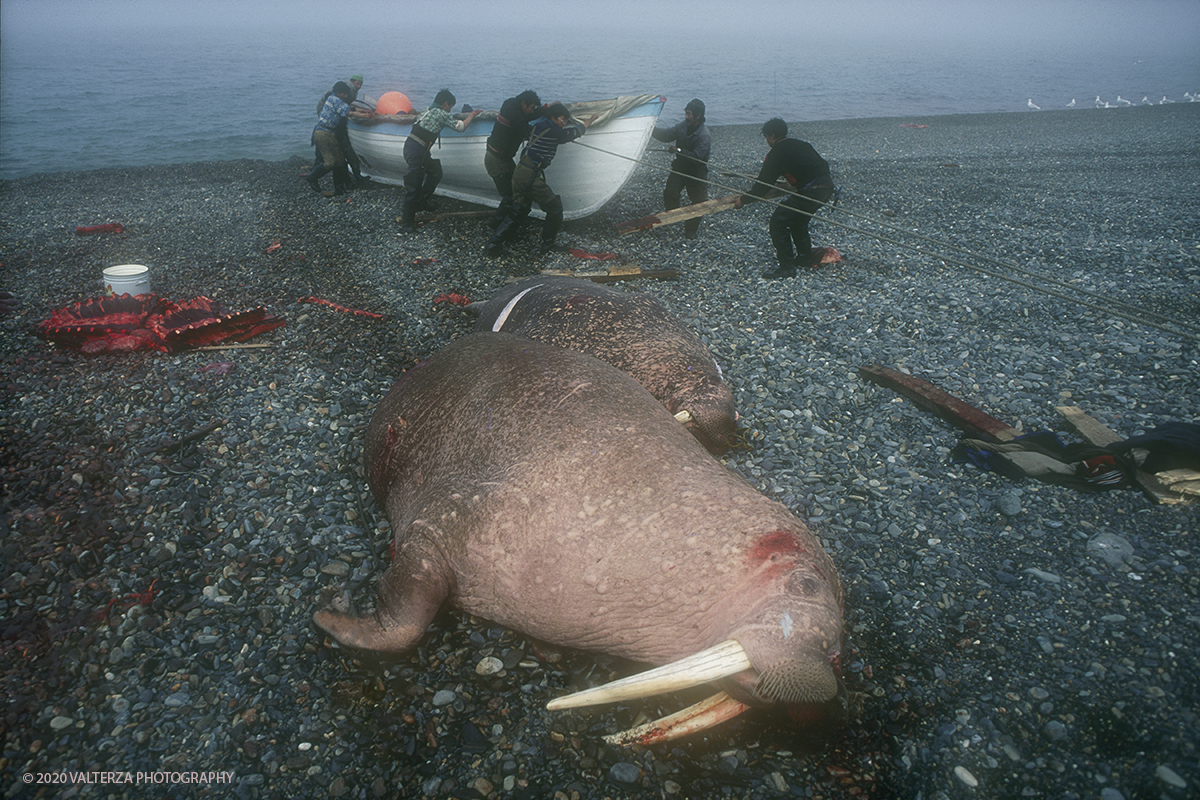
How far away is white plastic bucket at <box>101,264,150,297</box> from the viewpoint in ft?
24.6

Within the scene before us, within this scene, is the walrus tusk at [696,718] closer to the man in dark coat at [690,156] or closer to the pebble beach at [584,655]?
the pebble beach at [584,655]

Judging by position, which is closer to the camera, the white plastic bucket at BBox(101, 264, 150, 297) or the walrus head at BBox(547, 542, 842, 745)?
the walrus head at BBox(547, 542, 842, 745)

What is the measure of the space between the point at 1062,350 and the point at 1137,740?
5.21 meters

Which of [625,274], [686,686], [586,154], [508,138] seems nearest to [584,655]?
[686,686]

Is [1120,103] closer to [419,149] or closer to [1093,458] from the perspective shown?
[419,149]

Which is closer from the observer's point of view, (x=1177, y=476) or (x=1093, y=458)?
(x=1177, y=476)

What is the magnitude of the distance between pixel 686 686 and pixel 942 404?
445cm

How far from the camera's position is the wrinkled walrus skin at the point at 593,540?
2.61 metres

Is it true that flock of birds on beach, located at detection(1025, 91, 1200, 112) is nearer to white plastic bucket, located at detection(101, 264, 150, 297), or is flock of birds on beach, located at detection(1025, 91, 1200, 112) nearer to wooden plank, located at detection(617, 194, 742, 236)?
wooden plank, located at detection(617, 194, 742, 236)

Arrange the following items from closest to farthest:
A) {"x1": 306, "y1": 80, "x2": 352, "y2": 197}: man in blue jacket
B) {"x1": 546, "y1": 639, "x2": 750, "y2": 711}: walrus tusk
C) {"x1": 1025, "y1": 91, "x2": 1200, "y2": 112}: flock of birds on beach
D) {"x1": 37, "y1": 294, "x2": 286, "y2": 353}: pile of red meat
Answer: {"x1": 546, "y1": 639, "x2": 750, "y2": 711}: walrus tusk < {"x1": 37, "y1": 294, "x2": 286, "y2": 353}: pile of red meat < {"x1": 306, "y1": 80, "x2": 352, "y2": 197}: man in blue jacket < {"x1": 1025, "y1": 91, "x2": 1200, "y2": 112}: flock of birds on beach

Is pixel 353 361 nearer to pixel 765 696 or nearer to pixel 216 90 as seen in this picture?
pixel 765 696

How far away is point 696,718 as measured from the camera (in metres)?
2.52

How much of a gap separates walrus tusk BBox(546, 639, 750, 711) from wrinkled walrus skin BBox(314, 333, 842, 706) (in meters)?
0.07

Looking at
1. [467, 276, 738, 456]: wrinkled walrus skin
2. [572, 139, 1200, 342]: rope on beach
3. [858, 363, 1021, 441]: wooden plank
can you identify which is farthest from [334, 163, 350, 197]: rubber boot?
[858, 363, 1021, 441]: wooden plank
